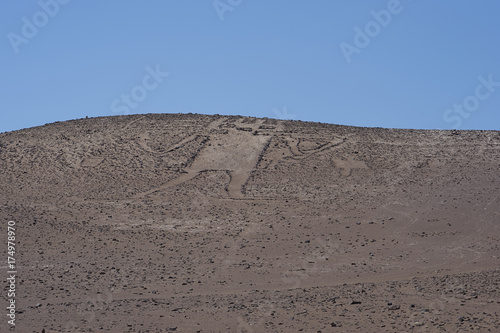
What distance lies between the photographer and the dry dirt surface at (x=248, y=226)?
1478 centimetres

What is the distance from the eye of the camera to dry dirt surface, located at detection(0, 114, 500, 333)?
48.5 feet

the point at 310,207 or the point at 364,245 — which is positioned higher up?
the point at 310,207

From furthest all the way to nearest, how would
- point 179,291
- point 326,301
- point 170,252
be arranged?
point 170,252
point 179,291
point 326,301

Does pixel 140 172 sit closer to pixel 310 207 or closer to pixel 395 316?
pixel 310 207

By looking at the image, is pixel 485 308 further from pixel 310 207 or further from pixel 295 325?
pixel 310 207

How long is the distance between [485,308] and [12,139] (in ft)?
83.1

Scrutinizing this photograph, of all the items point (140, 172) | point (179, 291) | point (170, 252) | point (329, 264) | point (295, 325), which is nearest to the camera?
point (295, 325)

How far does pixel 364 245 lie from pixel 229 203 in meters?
6.48

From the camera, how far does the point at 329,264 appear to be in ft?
63.4

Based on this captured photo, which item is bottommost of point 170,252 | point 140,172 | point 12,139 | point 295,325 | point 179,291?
point 295,325

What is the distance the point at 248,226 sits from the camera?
2358 cm

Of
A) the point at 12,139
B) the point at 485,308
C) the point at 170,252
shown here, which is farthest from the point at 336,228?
the point at 12,139

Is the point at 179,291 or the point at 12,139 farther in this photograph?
the point at 12,139

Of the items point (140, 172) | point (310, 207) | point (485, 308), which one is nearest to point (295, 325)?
point (485, 308)
